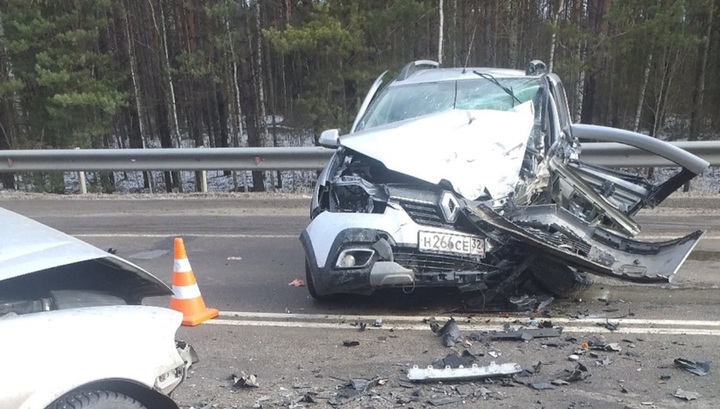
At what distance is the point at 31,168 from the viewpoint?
12148mm

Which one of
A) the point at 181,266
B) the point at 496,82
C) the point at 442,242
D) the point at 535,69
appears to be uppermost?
the point at 535,69

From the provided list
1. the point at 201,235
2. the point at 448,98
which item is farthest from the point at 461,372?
the point at 201,235

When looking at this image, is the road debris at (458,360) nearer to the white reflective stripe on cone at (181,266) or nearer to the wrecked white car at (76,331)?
the wrecked white car at (76,331)

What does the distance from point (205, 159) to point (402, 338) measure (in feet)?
25.6

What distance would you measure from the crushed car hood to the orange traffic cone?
79.9 inches

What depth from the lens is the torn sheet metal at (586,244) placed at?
4.49 meters

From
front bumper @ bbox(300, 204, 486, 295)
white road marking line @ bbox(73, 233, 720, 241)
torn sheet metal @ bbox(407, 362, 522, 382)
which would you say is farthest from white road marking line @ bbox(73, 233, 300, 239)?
torn sheet metal @ bbox(407, 362, 522, 382)

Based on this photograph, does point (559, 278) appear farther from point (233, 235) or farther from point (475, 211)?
point (233, 235)

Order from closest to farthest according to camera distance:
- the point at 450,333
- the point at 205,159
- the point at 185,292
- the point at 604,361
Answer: the point at 604,361 < the point at 450,333 < the point at 185,292 < the point at 205,159

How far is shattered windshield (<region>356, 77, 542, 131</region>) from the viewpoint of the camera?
5.79 metres

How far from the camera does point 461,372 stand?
3.77m

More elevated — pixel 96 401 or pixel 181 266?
pixel 96 401

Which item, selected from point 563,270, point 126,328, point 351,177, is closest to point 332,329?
point 351,177

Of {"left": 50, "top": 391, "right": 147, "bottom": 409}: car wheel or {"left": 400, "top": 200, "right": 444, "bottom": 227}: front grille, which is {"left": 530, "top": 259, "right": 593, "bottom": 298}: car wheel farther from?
{"left": 50, "top": 391, "right": 147, "bottom": 409}: car wheel
